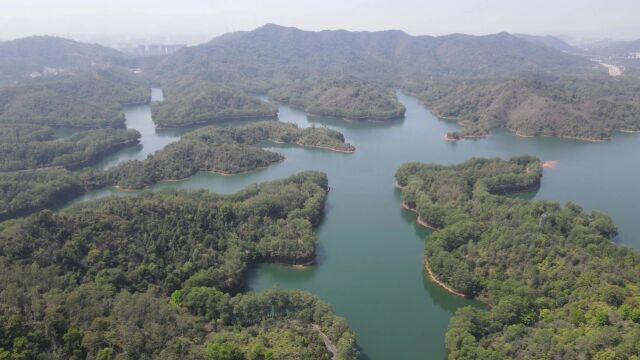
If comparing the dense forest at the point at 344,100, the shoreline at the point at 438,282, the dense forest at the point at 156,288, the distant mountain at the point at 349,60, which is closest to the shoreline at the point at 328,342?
the dense forest at the point at 156,288

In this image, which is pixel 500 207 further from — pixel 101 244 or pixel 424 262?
pixel 101 244

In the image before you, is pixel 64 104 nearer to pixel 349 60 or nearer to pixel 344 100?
pixel 344 100

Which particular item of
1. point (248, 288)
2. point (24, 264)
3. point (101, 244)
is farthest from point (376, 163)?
point (24, 264)

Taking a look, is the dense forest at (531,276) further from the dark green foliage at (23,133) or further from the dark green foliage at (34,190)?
the dark green foliage at (23,133)

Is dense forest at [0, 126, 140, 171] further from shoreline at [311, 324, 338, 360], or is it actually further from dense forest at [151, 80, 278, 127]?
shoreline at [311, 324, 338, 360]

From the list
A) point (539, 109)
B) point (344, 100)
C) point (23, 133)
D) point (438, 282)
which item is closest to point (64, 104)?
point (23, 133)

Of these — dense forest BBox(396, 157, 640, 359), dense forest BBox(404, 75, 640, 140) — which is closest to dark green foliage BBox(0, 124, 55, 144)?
dense forest BBox(396, 157, 640, 359)
